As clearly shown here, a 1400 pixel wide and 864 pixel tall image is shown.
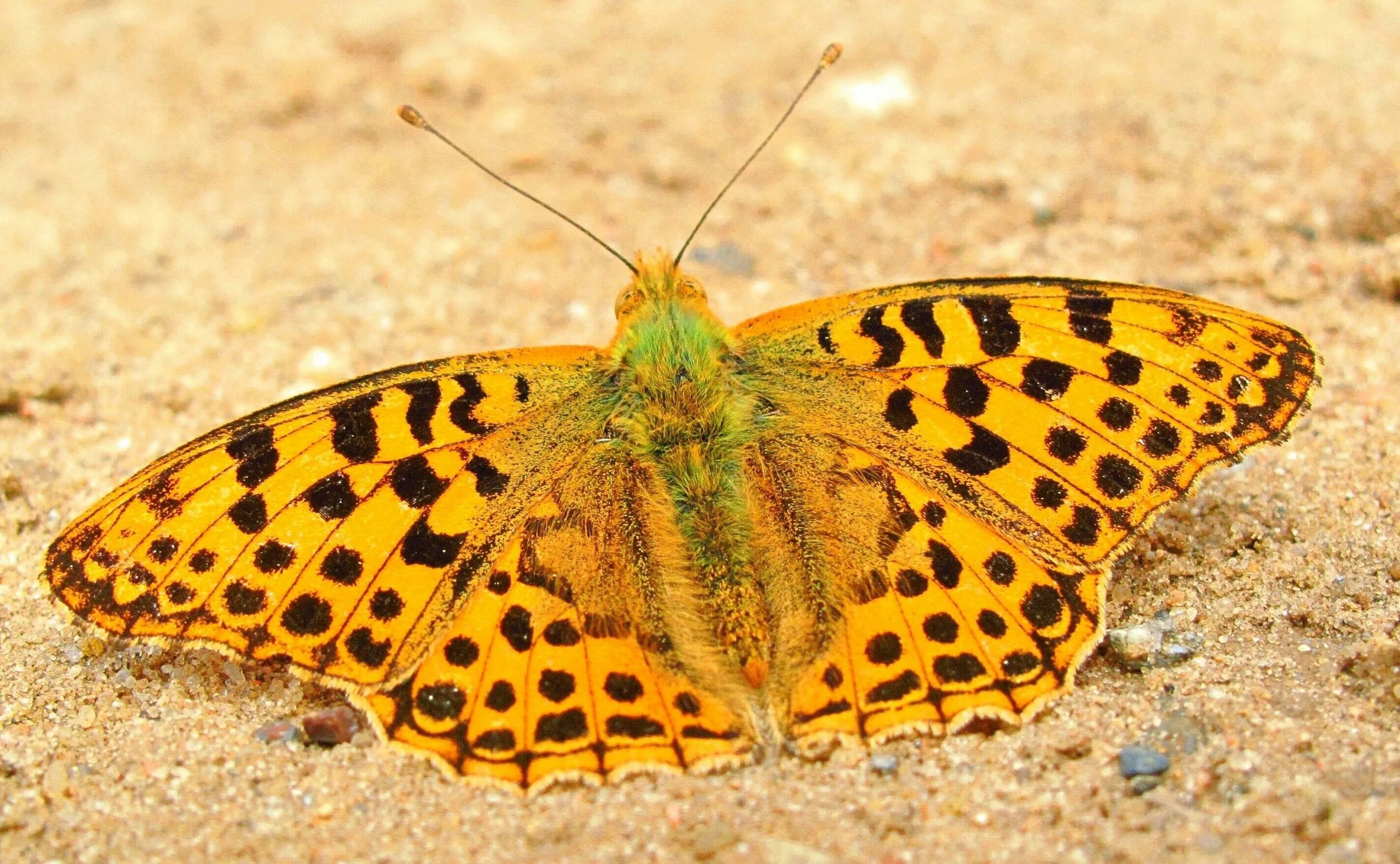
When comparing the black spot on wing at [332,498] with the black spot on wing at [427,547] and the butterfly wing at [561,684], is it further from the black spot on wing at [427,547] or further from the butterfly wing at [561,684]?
the butterfly wing at [561,684]

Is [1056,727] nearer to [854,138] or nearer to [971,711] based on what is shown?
[971,711]

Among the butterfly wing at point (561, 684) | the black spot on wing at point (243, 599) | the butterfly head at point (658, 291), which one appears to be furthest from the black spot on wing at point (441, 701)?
the butterfly head at point (658, 291)

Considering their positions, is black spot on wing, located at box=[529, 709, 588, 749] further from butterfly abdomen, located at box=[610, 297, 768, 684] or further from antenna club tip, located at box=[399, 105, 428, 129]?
antenna club tip, located at box=[399, 105, 428, 129]

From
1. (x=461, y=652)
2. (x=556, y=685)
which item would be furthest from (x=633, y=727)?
(x=461, y=652)

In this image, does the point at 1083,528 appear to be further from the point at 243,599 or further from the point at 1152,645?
the point at 243,599

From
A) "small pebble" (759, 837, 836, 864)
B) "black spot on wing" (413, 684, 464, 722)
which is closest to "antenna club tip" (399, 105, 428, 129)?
"black spot on wing" (413, 684, 464, 722)

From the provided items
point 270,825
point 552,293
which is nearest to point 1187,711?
point 270,825
